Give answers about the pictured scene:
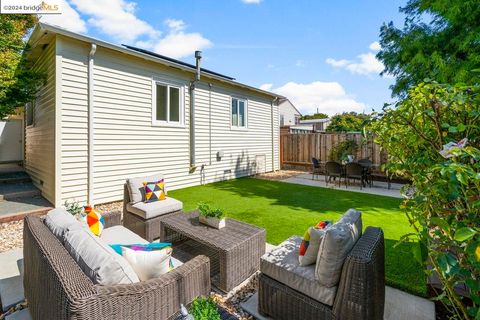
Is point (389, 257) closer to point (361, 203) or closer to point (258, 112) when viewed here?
point (361, 203)

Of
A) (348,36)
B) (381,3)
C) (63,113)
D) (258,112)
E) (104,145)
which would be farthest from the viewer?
(258,112)

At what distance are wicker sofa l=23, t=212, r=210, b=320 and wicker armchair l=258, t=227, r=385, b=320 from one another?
0.61 m

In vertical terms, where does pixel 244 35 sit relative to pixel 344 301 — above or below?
above

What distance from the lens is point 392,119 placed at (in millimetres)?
1757

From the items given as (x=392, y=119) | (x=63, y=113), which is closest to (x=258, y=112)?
(x=63, y=113)

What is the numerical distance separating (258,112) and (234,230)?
8.40 metres

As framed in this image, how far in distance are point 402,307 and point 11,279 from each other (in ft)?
14.2

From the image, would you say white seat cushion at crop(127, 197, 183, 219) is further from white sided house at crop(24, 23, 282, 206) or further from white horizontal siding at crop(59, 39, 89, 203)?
white sided house at crop(24, 23, 282, 206)

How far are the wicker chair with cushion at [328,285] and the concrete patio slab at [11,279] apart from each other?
2.53 metres

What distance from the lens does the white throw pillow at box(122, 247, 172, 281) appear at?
1.83 meters

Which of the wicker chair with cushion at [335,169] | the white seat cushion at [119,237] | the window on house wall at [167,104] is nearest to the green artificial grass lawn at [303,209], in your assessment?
the wicker chair with cushion at [335,169]

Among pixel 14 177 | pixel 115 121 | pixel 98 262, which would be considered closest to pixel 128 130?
pixel 115 121

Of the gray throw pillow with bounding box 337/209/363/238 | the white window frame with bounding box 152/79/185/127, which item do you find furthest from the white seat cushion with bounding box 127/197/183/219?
the white window frame with bounding box 152/79/185/127

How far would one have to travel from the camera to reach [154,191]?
4.34 m
